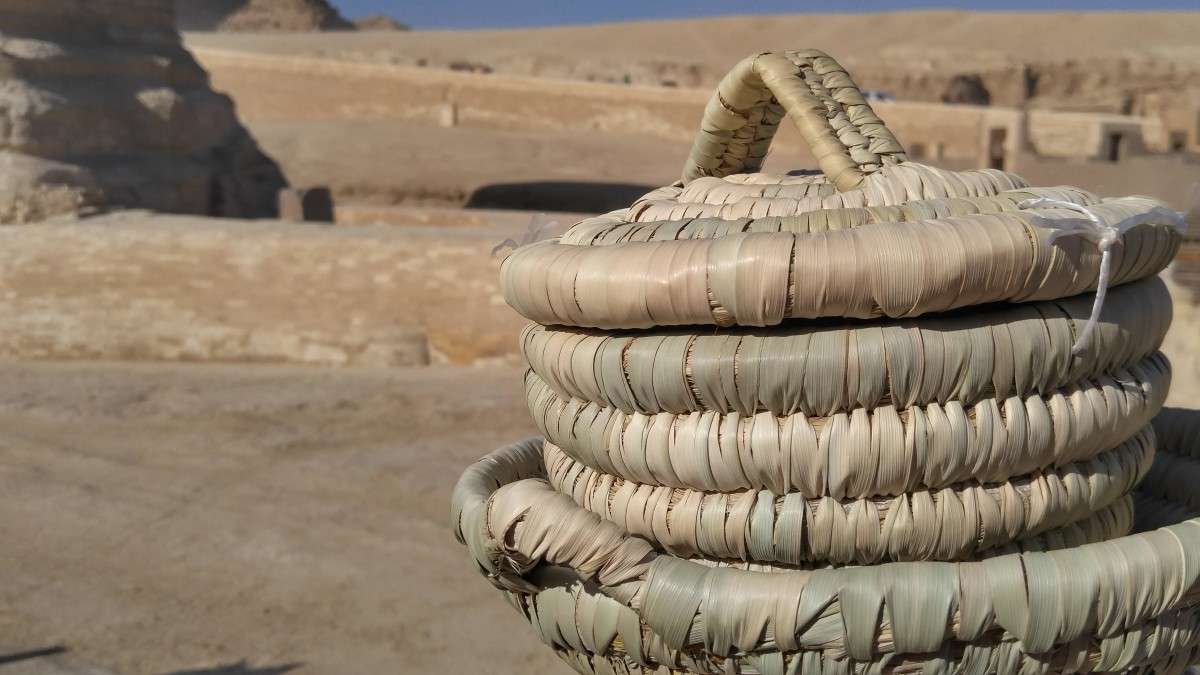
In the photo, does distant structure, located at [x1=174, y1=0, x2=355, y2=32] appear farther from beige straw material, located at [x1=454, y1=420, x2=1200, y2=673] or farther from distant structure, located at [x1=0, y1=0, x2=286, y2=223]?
beige straw material, located at [x1=454, y1=420, x2=1200, y2=673]

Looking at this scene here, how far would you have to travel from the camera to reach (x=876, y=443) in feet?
3.44

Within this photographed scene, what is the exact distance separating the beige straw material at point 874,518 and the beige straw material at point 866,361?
3.9 inches

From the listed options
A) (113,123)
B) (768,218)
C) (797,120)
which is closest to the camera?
(768,218)

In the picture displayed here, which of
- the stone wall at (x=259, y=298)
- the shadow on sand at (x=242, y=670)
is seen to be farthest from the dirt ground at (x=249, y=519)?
the stone wall at (x=259, y=298)

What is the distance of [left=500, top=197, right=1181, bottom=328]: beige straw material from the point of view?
3.32 ft

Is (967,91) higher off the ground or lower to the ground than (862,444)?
lower

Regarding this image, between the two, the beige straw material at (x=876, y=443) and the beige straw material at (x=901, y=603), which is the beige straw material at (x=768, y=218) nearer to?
the beige straw material at (x=876, y=443)

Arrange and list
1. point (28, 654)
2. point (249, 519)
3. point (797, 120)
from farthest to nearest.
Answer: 1. point (249, 519)
2. point (28, 654)
3. point (797, 120)

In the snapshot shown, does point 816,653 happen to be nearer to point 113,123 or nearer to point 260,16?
point 113,123

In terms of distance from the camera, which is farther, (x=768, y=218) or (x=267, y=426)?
(x=267, y=426)

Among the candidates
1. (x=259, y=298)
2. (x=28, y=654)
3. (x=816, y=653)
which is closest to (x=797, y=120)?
(x=816, y=653)

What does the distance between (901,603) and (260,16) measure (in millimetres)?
50975

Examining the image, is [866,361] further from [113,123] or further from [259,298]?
[113,123]

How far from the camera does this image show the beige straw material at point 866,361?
104 cm
